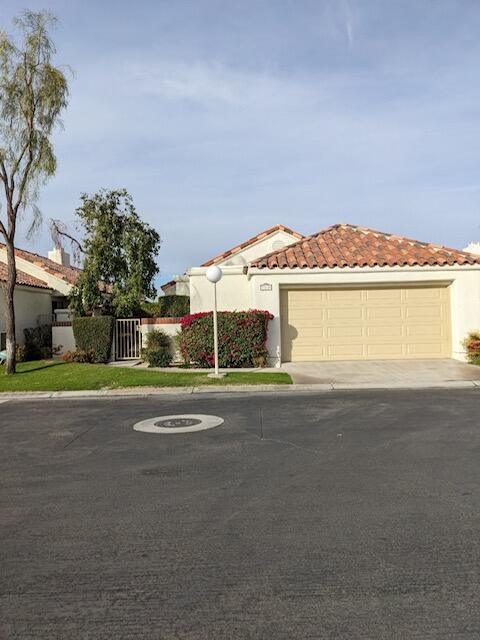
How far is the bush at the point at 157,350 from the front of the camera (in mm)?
16859

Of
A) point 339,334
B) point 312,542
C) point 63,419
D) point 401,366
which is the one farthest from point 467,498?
point 339,334

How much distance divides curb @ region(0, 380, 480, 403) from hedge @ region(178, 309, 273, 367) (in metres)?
3.38

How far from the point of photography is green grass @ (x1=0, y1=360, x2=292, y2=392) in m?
12.8

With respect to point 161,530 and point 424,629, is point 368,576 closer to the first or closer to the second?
point 424,629

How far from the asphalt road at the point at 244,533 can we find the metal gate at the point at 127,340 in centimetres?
1126

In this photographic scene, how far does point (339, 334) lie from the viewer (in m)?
16.6

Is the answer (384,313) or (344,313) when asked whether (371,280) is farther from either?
(344,313)

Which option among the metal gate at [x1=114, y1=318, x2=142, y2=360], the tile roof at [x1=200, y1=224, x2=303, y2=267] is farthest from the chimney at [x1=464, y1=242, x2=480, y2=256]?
the metal gate at [x1=114, y1=318, x2=142, y2=360]

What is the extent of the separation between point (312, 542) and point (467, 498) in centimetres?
177

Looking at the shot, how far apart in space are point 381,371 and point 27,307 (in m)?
14.9

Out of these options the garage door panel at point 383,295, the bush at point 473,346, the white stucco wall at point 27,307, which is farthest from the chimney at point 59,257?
the bush at point 473,346

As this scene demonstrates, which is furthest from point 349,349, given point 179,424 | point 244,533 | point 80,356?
point 244,533

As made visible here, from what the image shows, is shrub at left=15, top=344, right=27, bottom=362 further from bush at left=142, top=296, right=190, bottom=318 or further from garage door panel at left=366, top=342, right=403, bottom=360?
garage door panel at left=366, top=342, right=403, bottom=360

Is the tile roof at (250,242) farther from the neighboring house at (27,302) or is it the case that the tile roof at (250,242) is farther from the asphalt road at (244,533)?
the asphalt road at (244,533)
